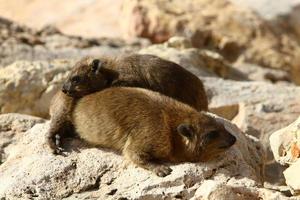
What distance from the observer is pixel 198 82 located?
10008 mm

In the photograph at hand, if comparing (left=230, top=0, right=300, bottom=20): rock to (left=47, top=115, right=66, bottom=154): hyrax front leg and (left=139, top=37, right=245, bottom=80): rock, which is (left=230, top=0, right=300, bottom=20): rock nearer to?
(left=139, top=37, right=245, bottom=80): rock

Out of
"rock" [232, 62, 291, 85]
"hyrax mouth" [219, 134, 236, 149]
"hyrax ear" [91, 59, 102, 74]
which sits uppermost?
"hyrax ear" [91, 59, 102, 74]

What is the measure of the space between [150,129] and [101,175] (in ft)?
2.11

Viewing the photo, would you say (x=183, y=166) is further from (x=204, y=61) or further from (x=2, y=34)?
(x=2, y=34)

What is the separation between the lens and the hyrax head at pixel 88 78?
951cm

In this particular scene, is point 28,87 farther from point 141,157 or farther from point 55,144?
point 141,157

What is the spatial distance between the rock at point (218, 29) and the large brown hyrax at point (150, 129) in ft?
24.7

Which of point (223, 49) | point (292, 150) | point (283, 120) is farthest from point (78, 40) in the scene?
point (292, 150)

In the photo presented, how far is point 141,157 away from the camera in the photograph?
839cm

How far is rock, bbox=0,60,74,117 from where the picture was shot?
1132cm

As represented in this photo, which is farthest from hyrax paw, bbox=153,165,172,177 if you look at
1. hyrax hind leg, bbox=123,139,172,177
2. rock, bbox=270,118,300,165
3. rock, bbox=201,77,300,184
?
rock, bbox=201,77,300,184


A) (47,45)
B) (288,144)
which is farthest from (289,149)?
(47,45)

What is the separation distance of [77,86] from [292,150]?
254cm

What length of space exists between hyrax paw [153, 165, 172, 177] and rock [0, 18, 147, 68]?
5.99 meters
